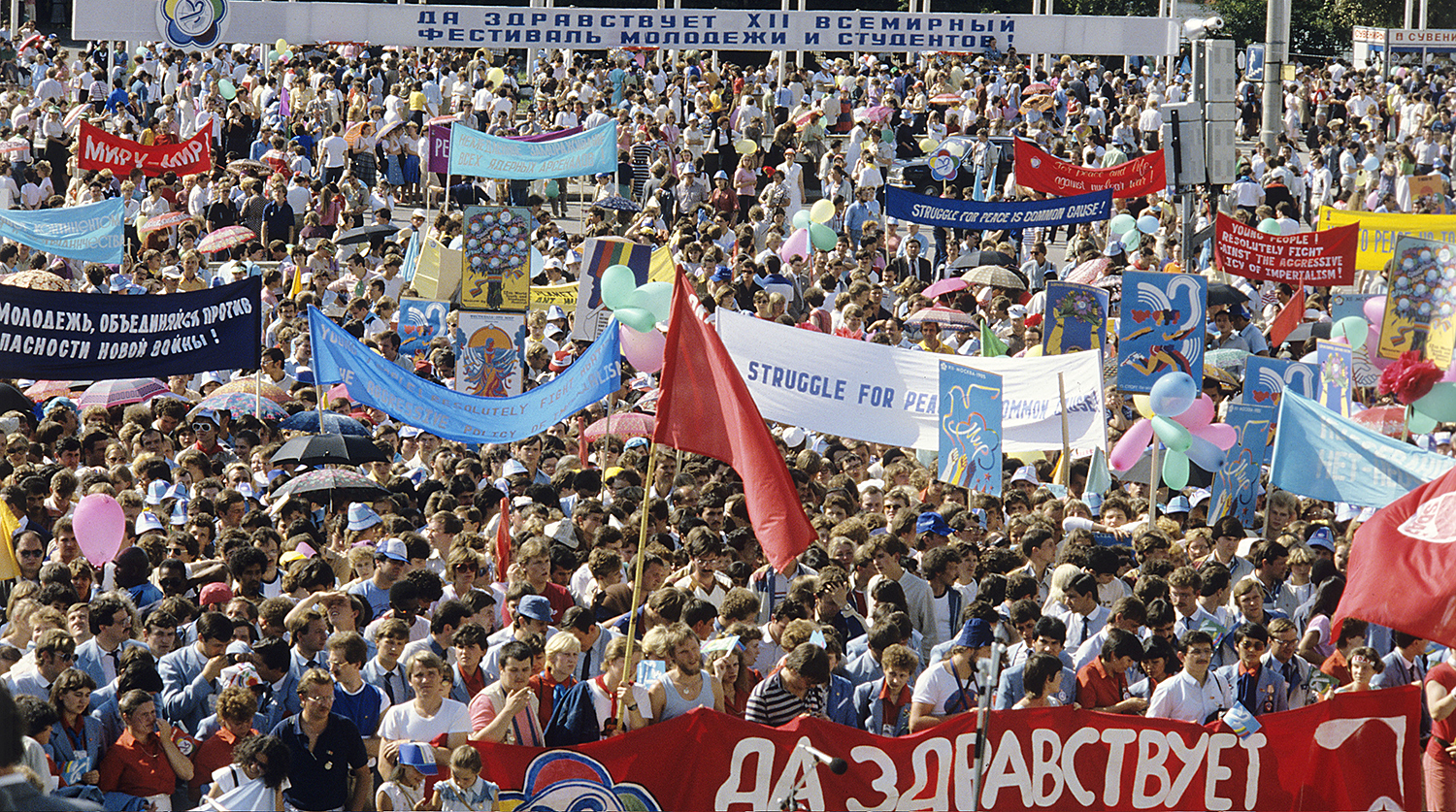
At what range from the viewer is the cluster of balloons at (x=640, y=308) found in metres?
12.7

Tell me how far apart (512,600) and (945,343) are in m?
8.27

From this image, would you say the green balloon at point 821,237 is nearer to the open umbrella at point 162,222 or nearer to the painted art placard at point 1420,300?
the open umbrella at point 162,222

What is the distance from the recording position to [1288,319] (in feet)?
53.1

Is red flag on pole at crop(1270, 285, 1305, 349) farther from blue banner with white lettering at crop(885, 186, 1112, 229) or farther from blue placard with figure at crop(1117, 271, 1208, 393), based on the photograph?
blue placard with figure at crop(1117, 271, 1208, 393)

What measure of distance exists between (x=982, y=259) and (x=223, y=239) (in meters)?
7.52

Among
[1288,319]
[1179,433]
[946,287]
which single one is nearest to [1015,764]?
[1179,433]

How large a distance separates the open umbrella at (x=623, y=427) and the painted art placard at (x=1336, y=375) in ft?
14.7

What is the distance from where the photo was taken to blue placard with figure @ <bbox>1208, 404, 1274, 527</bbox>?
11.5m

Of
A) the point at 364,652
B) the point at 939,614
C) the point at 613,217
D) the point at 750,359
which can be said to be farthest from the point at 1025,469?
the point at 613,217

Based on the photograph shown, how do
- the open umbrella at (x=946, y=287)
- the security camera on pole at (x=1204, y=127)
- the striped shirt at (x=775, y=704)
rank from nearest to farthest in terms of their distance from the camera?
1. the striped shirt at (x=775, y=704)
2. the open umbrella at (x=946, y=287)
3. the security camera on pole at (x=1204, y=127)

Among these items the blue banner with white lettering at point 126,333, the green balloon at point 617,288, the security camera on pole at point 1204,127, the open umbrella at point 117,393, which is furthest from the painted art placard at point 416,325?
the security camera on pole at point 1204,127

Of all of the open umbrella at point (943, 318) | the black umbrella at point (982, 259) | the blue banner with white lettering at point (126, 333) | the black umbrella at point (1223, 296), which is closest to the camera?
the blue banner with white lettering at point (126, 333)

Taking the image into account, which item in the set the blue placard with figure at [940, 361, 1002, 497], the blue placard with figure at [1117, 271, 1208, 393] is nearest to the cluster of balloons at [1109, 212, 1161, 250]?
the blue placard with figure at [1117, 271, 1208, 393]

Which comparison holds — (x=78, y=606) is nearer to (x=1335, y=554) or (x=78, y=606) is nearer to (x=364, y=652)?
(x=364, y=652)
